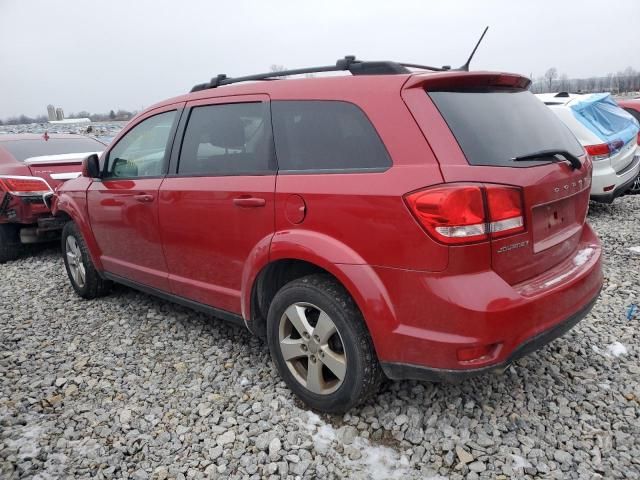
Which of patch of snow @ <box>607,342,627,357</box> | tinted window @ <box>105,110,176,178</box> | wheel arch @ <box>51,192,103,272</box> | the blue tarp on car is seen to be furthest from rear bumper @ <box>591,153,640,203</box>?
wheel arch @ <box>51,192,103,272</box>

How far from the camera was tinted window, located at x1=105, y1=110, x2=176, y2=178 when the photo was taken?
11.3 feet

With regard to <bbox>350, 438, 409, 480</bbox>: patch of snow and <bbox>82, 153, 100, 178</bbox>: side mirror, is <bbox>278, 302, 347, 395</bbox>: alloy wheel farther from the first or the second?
<bbox>82, 153, 100, 178</bbox>: side mirror

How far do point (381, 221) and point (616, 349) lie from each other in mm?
2059

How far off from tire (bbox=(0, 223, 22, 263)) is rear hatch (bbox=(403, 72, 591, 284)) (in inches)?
228

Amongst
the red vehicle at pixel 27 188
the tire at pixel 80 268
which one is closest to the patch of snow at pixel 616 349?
the tire at pixel 80 268

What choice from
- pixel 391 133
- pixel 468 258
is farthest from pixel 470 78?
pixel 468 258

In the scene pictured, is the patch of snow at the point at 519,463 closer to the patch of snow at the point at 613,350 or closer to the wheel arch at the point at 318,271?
the wheel arch at the point at 318,271

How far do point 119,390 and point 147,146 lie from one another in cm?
176

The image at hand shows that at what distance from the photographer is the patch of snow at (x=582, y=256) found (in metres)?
2.53

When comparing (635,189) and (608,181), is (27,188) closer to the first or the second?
(608,181)

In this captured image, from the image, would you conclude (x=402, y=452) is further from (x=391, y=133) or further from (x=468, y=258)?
(x=391, y=133)

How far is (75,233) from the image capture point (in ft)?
14.8

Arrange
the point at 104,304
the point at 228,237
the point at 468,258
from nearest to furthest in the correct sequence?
the point at 468,258
the point at 228,237
the point at 104,304

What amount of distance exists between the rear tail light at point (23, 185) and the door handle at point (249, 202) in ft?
13.6
